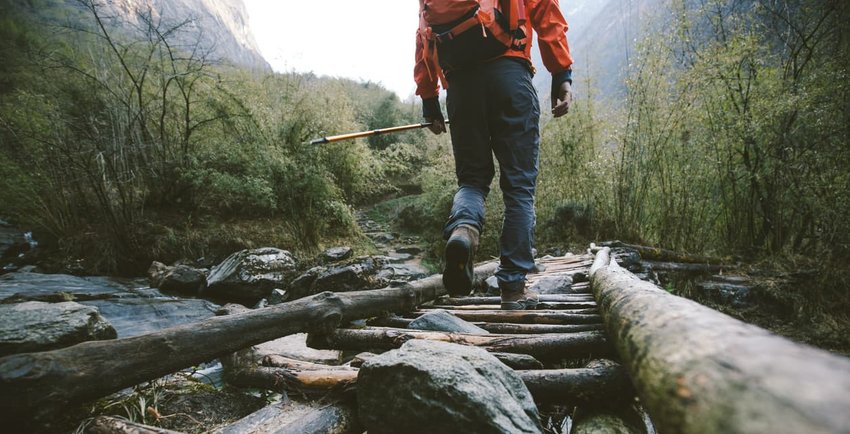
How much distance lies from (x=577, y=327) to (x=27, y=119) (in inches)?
423

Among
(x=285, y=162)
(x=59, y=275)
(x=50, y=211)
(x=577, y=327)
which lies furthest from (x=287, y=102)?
(x=577, y=327)

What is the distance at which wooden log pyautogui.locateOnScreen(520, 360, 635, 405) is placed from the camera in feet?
3.91

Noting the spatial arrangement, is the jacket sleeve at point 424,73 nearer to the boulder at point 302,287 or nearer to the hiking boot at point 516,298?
the hiking boot at point 516,298

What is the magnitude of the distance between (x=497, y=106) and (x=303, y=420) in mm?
1961

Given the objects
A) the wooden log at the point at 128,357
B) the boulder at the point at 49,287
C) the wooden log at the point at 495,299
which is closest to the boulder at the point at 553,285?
the wooden log at the point at 495,299

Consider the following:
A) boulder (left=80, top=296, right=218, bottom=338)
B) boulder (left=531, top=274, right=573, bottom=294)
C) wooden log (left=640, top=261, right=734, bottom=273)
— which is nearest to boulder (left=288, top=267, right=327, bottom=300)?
boulder (left=80, top=296, right=218, bottom=338)

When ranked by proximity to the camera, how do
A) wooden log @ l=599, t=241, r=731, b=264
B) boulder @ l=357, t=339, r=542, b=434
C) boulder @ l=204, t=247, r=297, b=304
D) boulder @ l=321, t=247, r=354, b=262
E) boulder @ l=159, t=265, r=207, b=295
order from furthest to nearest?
boulder @ l=321, t=247, r=354, b=262 < boulder @ l=159, t=265, r=207, b=295 < boulder @ l=204, t=247, r=297, b=304 < wooden log @ l=599, t=241, r=731, b=264 < boulder @ l=357, t=339, r=542, b=434

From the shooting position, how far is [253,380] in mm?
1494

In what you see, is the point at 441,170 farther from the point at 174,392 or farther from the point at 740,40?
the point at 174,392

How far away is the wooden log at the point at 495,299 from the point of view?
2.76m

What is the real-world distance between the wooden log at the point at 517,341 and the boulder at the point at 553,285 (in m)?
1.53

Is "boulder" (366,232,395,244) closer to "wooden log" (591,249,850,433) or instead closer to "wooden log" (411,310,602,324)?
"wooden log" (411,310,602,324)

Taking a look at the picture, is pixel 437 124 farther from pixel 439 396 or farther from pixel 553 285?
pixel 439 396

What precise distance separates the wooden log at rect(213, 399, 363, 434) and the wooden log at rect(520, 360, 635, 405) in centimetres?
62
